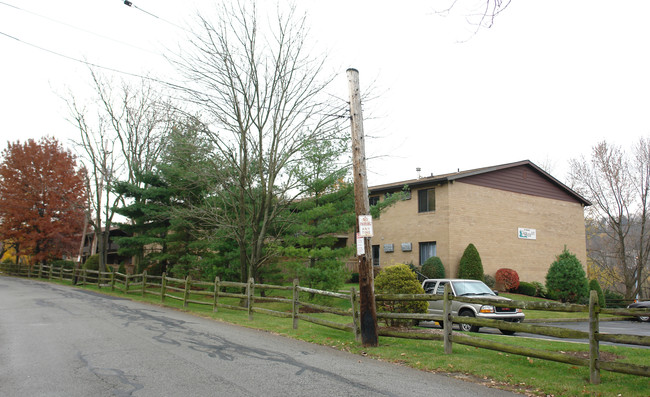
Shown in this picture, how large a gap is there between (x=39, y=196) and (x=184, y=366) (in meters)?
36.4

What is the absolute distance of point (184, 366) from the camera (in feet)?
24.8

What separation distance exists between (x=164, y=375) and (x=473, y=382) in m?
4.70

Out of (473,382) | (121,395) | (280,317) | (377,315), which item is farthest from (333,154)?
(121,395)

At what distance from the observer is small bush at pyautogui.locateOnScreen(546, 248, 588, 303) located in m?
26.1

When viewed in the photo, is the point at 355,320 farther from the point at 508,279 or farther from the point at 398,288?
the point at 508,279

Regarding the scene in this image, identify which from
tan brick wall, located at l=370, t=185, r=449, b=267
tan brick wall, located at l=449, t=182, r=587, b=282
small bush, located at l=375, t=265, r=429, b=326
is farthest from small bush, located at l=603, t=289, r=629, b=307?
small bush, located at l=375, t=265, r=429, b=326

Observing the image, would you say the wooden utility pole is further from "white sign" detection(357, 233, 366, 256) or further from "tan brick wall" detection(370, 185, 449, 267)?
"tan brick wall" detection(370, 185, 449, 267)

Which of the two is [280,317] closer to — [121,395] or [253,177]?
[253,177]

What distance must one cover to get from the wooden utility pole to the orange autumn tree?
3270 centimetres

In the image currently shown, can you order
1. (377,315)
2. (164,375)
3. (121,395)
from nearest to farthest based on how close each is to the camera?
(121,395) < (164,375) < (377,315)

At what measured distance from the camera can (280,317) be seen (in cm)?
1461

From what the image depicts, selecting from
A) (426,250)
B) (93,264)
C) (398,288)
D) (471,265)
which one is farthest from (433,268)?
(93,264)

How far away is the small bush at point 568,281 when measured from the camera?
26125 millimetres

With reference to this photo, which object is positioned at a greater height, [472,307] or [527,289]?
[472,307]
